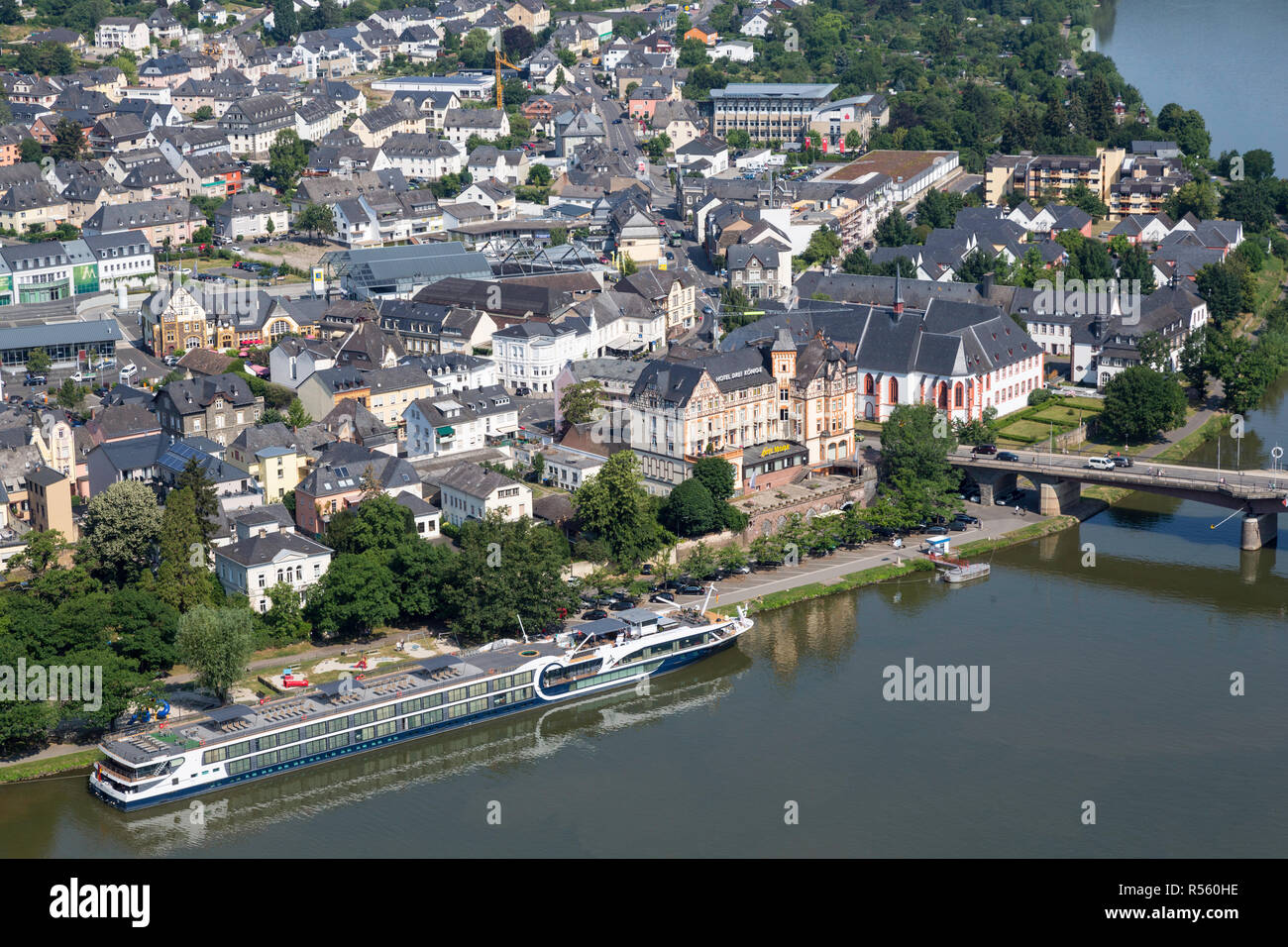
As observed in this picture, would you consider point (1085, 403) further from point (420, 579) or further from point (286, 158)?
point (286, 158)

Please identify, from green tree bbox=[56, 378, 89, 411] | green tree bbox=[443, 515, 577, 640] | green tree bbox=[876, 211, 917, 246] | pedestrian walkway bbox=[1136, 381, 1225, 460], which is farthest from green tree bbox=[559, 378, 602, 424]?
green tree bbox=[876, 211, 917, 246]

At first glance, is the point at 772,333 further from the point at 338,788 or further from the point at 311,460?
the point at 338,788

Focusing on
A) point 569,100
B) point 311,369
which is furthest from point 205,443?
point 569,100

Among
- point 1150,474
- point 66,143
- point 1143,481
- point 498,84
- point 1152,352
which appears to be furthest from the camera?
point 498,84

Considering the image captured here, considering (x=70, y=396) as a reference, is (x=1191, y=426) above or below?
below

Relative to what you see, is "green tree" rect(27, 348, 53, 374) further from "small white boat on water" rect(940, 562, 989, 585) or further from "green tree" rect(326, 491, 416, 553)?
"small white boat on water" rect(940, 562, 989, 585)

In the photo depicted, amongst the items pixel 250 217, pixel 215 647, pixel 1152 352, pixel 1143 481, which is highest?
pixel 250 217

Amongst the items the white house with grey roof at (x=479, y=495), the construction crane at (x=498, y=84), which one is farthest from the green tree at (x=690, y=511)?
the construction crane at (x=498, y=84)

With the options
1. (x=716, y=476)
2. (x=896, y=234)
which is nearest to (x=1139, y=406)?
(x=716, y=476)
